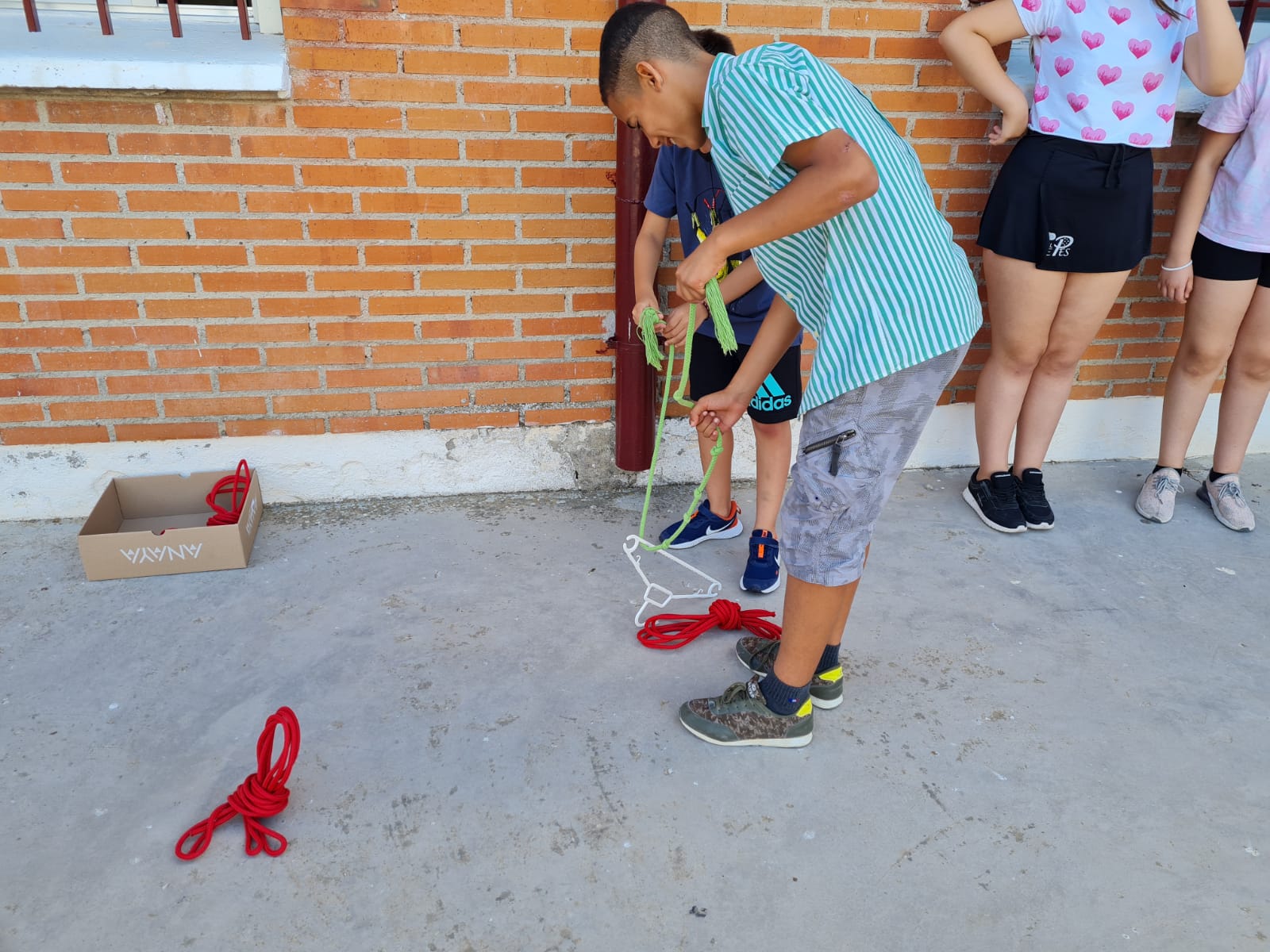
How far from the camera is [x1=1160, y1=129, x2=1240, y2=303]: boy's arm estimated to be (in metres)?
3.17

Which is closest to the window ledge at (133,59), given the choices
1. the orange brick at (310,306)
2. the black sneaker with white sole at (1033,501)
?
the orange brick at (310,306)

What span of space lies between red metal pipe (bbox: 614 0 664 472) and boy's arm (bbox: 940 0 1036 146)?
3.49 ft

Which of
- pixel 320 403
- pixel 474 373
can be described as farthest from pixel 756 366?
pixel 320 403

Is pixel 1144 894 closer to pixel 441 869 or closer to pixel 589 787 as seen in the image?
pixel 589 787

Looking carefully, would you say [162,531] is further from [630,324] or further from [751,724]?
[751,724]

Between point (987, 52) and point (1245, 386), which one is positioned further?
point (1245, 386)

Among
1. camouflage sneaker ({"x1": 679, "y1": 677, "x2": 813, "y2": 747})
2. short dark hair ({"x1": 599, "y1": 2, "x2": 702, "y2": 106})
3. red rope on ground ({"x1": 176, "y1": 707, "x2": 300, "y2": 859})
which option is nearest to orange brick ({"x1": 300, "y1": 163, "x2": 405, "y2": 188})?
short dark hair ({"x1": 599, "y1": 2, "x2": 702, "y2": 106})

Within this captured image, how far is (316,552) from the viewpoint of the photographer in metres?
3.09

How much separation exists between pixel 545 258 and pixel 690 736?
176 centimetres

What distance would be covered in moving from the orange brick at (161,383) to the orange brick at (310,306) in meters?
0.33

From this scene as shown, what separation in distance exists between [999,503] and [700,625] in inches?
55.4

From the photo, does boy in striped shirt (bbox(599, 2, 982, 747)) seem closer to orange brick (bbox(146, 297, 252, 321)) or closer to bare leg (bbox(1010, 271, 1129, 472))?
bare leg (bbox(1010, 271, 1129, 472))

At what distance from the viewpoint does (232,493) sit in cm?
326

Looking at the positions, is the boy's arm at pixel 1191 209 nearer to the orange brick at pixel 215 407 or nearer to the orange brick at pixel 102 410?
the orange brick at pixel 215 407
